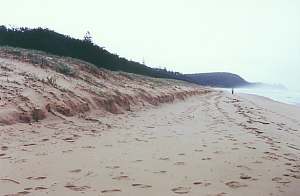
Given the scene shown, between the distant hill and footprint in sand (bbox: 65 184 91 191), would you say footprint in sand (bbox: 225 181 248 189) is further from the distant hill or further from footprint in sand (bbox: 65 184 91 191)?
the distant hill

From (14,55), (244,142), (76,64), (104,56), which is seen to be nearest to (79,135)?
(244,142)

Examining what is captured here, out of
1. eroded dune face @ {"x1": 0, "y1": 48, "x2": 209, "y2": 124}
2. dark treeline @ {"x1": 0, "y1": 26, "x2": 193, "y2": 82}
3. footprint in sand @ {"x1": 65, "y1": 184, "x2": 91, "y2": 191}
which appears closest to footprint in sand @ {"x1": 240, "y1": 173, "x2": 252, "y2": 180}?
footprint in sand @ {"x1": 65, "y1": 184, "x2": 91, "y2": 191}

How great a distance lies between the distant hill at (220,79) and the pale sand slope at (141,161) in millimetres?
124653

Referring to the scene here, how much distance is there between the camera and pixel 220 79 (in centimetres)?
14575

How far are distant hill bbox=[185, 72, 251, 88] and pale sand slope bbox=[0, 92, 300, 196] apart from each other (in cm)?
12465

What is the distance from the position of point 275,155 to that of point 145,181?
8.60ft

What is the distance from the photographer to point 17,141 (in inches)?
259

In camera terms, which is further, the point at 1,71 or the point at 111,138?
the point at 1,71

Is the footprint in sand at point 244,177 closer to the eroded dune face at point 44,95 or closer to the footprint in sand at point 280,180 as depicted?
the footprint in sand at point 280,180

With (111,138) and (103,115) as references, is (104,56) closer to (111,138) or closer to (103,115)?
(103,115)

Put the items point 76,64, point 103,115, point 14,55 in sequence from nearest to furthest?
point 103,115 < point 14,55 < point 76,64

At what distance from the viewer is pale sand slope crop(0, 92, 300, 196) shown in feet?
14.4

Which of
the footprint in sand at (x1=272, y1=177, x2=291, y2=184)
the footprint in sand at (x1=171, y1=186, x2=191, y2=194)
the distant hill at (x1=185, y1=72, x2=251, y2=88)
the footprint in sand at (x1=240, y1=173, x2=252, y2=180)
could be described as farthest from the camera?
the distant hill at (x1=185, y1=72, x2=251, y2=88)

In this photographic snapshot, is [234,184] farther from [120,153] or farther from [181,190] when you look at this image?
[120,153]
